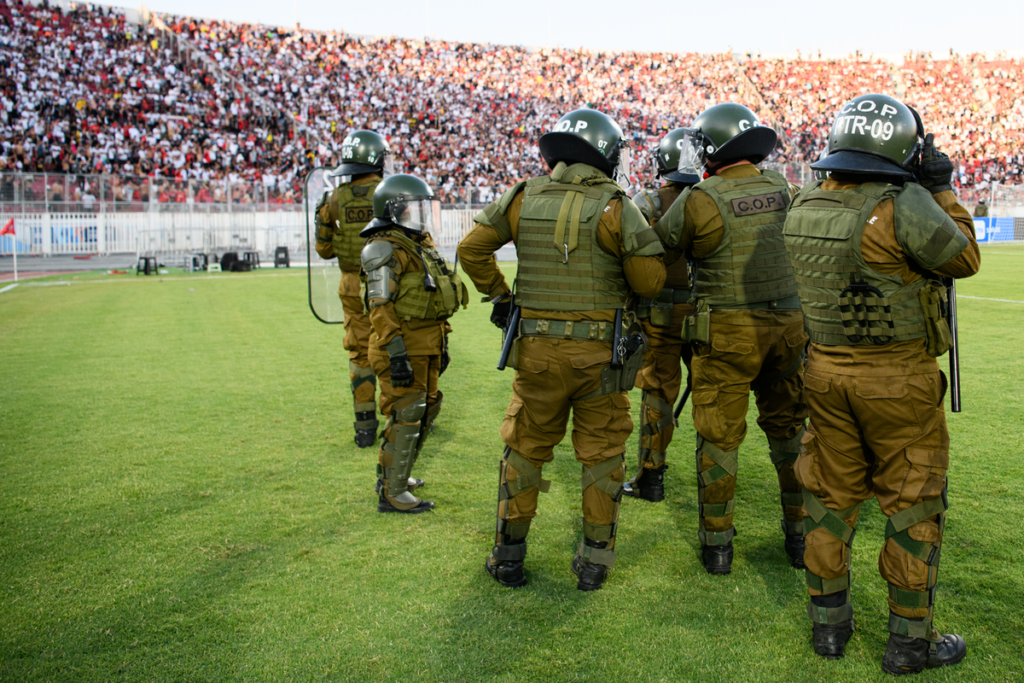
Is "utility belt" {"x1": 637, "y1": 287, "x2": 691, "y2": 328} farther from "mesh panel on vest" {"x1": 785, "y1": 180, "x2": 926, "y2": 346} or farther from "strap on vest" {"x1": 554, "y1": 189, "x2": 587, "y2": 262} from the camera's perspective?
"mesh panel on vest" {"x1": 785, "y1": 180, "x2": 926, "y2": 346}

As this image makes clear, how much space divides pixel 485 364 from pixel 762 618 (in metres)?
5.91

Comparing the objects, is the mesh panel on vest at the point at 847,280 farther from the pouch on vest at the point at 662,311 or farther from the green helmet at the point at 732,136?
the pouch on vest at the point at 662,311

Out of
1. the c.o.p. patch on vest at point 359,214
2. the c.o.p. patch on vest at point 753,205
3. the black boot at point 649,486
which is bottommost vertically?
the black boot at point 649,486

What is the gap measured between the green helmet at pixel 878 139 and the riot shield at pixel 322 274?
14.5ft

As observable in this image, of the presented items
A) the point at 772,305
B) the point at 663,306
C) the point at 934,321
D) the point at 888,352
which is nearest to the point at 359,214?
the point at 663,306

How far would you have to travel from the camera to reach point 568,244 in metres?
3.22

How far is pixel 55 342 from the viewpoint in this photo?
10.2 meters

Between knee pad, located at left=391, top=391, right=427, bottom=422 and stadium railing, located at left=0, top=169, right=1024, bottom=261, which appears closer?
knee pad, located at left=391, top=391, right=427, bottom=422

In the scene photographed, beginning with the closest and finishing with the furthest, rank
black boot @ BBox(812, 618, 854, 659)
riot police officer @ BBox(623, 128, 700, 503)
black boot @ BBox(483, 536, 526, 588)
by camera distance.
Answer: black boot @ BBox(812, 618, 854, 659)
black boot @ BBox(483, 536, 526, 588)
riot police officer @ BBox(623, 128, 700, 503)

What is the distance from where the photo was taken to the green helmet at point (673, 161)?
4.31m

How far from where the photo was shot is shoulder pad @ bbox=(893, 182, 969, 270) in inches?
99.0

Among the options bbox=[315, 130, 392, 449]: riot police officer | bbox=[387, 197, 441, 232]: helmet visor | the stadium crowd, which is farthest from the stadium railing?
bbox=[387, 197, 441, 232]: helmet visor

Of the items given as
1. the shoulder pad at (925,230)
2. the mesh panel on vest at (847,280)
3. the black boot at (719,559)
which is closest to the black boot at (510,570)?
the black boot at (719,559)

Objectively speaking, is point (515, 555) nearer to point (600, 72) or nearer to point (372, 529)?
point (372, 529)
